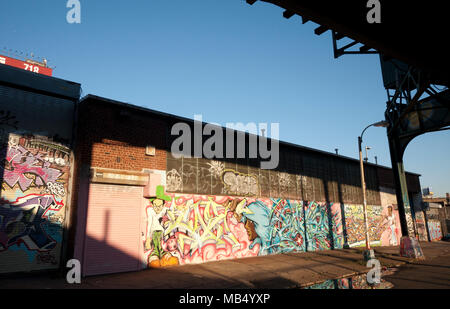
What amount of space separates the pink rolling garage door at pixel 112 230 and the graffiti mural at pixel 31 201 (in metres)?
1.09

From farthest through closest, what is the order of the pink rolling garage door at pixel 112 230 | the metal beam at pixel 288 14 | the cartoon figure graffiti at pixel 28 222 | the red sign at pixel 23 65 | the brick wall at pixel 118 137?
the red sign at pixel 23 65, the brick wall at pixel 118 137, the pink rolling garage door at pixel 112 230, the cartoon figure graffiti at pixel 28 222, the metal beam at pixel 288 14

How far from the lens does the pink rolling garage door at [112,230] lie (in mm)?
10562

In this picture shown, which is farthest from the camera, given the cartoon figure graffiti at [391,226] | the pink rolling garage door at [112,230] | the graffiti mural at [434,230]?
the graffiti mural at [434,230]

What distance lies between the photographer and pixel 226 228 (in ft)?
47.5

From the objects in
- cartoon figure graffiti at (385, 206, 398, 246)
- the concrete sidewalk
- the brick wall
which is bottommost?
the concrete sidewalk

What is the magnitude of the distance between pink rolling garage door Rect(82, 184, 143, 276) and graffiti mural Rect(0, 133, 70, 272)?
1087 millimetres

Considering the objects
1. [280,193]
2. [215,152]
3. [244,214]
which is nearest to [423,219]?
[280,193]

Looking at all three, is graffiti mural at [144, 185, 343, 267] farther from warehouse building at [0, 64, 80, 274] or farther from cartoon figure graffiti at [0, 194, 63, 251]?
cartoon figure graffiti at [0, 194, 63, 251]

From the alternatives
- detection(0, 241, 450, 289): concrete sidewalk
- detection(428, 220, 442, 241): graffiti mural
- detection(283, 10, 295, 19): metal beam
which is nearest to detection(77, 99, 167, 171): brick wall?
detection(0, 241, 450, 289): concrete sidewalk

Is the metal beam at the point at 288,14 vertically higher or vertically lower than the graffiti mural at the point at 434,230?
higher

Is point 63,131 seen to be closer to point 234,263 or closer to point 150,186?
point 150,186

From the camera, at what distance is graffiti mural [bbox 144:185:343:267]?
12.3 metres

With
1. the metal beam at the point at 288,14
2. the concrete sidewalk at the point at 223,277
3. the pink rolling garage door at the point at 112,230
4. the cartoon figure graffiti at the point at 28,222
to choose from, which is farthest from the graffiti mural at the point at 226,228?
the metal beam at the point at 288,14

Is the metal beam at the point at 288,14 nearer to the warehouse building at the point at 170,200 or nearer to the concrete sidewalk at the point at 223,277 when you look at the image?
the concrete sidewalk at the point at 223,277
